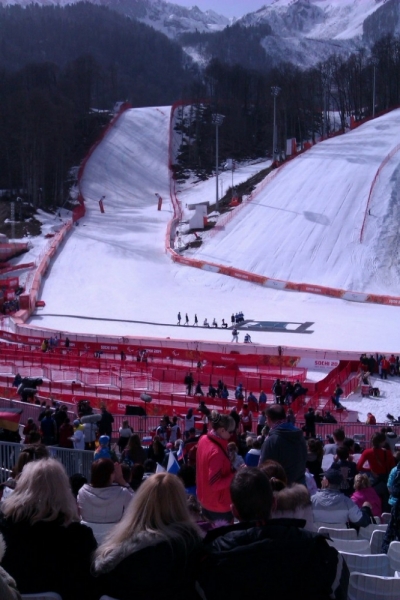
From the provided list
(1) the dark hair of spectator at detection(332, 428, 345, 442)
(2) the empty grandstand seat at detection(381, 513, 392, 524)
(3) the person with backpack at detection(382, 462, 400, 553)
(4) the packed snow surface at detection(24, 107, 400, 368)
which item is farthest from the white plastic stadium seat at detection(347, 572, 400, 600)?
(4) the packed snow surface at detection(24, 107, 400, 368)

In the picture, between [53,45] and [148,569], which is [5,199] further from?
[53,45]

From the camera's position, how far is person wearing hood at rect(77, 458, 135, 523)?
462 centimetres

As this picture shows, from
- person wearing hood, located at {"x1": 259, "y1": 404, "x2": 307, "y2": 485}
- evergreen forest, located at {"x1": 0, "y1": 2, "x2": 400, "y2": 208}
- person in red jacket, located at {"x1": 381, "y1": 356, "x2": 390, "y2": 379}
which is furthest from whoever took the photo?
evergreen forest, located at {"x1": 0, "y1": 2, "x2": 400, "y2": 208}

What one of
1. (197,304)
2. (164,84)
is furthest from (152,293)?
(164,84)

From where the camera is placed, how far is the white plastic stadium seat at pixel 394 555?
183 inches

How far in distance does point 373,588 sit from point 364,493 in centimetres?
292

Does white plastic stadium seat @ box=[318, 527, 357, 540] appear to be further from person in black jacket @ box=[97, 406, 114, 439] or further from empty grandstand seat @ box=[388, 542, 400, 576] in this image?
person in black jacket @ box=[97, 406, 114, 439]

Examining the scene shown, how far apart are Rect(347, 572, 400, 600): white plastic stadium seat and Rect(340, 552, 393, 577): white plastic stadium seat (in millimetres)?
422

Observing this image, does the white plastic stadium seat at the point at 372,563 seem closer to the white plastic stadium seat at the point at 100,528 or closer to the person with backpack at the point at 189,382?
the white plastic stadium seat at the point at 100,528

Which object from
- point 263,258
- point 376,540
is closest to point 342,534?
point 376,540

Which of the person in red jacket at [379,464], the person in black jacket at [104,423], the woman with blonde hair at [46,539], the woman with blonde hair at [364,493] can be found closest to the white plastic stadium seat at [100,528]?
the woman with blonde hair at [46,539]

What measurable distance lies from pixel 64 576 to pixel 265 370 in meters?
21.7

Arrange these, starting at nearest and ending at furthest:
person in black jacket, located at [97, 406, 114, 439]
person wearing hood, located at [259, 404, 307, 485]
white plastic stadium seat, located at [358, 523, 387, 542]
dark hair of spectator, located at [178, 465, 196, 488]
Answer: person wearing hood, located at [259, 404, 307, 485], white plastic stadium seat, located at [358, 523, 387, 542], dark hair of spectator, located at [178, 465, 196, 488], person in black jacket, located at [97, 406, 114, 439]

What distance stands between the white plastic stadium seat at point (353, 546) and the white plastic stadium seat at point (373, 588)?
1.06m
